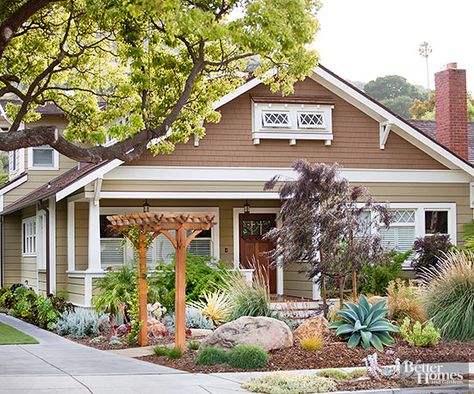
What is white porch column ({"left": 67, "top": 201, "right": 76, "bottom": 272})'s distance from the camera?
2316 centimetres

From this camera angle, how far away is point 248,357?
1347cm

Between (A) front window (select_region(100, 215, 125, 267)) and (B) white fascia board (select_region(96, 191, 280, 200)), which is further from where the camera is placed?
(A) front window (select_region(100, 215, 125, 267))

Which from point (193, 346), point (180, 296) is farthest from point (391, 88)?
point (193, 346)

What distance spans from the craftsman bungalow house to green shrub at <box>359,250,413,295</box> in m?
1.45

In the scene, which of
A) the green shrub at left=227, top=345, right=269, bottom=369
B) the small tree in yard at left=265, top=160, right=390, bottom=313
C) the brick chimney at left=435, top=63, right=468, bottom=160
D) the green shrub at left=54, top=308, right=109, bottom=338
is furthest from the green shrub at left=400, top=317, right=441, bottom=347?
the brick chimney at left=435, top=63, right=468, bottom=160

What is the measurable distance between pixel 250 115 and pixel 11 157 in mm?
12460

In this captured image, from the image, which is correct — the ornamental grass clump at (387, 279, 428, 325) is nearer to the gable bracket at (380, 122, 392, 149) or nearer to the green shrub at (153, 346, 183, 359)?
the green shrub at (153, 346, 183, 359)

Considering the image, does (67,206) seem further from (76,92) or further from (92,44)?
(92,44)

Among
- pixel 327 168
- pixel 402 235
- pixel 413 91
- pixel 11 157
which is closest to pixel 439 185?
pixel 402 235

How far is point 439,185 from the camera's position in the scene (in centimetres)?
2439

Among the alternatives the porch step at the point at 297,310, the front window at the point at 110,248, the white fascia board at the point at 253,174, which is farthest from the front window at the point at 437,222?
the front window at the point at 110,248

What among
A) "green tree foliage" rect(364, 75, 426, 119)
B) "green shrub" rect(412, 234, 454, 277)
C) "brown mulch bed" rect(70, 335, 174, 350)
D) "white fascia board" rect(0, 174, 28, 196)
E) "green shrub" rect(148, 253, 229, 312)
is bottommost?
"brown mulch bed" rect(70, 335, 174, 350)

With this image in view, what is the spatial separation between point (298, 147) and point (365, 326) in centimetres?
900

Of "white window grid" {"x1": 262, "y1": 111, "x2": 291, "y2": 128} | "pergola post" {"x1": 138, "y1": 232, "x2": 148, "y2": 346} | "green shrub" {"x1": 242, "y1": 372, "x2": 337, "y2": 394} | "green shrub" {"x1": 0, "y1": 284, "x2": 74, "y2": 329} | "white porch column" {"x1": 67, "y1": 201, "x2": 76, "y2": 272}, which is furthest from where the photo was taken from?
"white porch column" {"x1": 67, "y1": 201, "x2": 76, "y2": 272}
